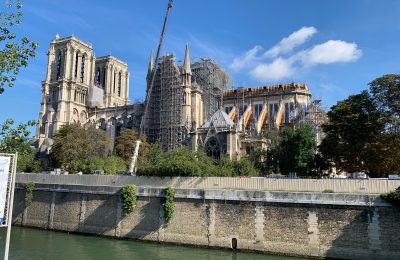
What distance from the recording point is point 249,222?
895 inches

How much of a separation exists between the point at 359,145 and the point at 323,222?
11442 millimetres

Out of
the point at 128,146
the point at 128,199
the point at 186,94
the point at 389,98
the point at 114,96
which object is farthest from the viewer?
the point at 114,96

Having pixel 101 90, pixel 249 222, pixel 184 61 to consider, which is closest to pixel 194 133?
pixel 184 61

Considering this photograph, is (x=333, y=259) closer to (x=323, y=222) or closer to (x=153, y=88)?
(x=323, y=222)

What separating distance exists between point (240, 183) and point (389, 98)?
1326 centimetres

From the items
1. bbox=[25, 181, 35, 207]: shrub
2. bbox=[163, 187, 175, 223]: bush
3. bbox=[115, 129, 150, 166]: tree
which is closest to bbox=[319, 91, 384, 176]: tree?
bbox=[163, 187, 175, 223]: bush

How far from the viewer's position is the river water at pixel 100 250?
21281mm

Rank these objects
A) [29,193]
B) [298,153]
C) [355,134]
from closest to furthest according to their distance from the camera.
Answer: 1. [355,134]
2. [29,193]
3. [298,153]

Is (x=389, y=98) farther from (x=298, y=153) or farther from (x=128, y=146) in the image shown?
(x=128, y=146)

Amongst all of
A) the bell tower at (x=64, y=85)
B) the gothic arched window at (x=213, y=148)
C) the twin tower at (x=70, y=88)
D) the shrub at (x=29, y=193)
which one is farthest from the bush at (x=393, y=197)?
the bell tower at (x=64, y=85)

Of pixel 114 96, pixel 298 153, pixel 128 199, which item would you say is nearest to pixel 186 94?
pixel 298 153

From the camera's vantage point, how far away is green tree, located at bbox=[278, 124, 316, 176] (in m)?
35.1

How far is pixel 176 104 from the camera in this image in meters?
56.1

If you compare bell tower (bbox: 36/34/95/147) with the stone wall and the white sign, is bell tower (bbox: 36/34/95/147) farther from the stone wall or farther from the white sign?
the white sign
